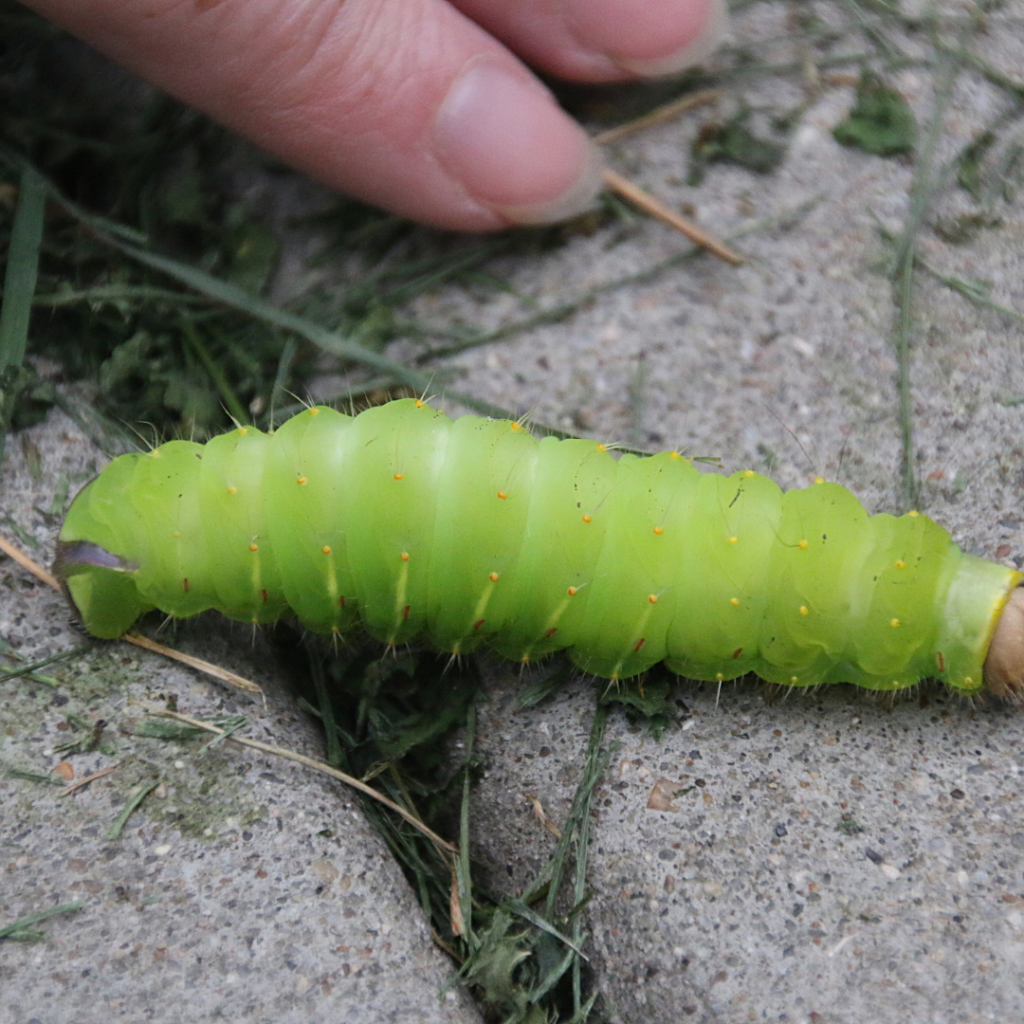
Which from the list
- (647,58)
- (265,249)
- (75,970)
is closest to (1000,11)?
(647,58)

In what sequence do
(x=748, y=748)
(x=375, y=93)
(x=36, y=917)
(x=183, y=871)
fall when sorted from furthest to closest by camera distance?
(x=375, y=93) < (x=748, y=748) < (x=183, y=871) < (x=36, y=917)

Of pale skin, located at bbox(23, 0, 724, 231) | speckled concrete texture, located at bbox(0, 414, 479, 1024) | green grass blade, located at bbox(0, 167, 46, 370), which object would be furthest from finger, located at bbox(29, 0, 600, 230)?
speckled concrete texture, located at bbox(0, 414, 479, 1024)

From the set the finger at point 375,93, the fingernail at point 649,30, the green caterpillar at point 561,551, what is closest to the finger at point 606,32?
the fingernail at point 649,30

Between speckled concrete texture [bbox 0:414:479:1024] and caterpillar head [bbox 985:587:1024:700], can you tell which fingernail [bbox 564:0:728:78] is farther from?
speckled concrete texture [bbox 0:414:479:1024]

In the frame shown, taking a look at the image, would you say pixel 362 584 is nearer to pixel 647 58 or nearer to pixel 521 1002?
pixel 521 1002

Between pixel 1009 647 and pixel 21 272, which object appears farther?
pixel 21 272

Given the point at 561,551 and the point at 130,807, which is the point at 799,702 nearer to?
the point at 561,551

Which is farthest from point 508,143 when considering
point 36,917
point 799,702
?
point 36,917
